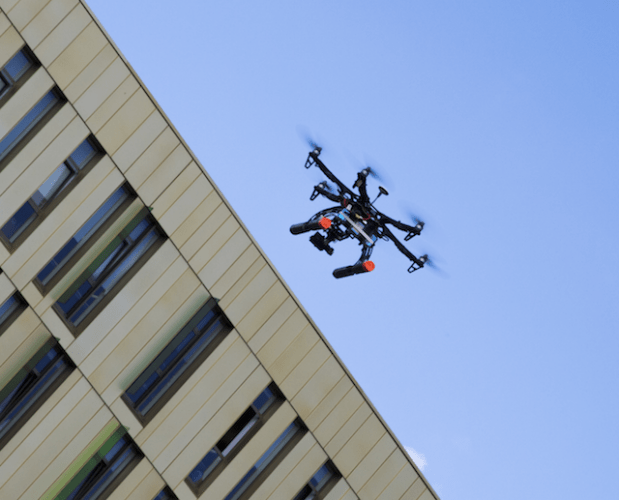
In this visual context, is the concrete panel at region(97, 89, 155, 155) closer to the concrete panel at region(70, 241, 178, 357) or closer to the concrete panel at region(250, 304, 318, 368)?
the concrete panel at region(70, 241, 178, 357)

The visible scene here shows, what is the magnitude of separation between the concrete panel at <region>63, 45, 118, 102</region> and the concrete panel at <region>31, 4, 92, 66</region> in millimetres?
648

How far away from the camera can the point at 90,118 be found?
61.0 ft

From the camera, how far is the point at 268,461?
20.6m

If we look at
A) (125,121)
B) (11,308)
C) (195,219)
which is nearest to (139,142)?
(125,121)

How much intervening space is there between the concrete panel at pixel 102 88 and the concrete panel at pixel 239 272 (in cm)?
473

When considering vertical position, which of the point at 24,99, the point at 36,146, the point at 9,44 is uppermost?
the point at 9,44

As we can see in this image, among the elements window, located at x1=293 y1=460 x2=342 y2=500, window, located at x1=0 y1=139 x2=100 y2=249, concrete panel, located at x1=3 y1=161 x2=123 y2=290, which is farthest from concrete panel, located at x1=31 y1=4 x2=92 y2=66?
window, located at x1=293 y1=460 x2=342 y2=500

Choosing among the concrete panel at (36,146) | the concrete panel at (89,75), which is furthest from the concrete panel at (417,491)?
the concrete panel at (89,75)

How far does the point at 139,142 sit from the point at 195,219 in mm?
2221

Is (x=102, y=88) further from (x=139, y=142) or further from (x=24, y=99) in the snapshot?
(x=24, y=99)

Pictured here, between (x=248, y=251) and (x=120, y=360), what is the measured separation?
3971 millimetres

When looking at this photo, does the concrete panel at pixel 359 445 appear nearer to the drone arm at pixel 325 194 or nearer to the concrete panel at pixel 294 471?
the concrete panel at pixel 294 471

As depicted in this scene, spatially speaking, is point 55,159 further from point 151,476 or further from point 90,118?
point 151,476

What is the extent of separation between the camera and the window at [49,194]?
1828cm
